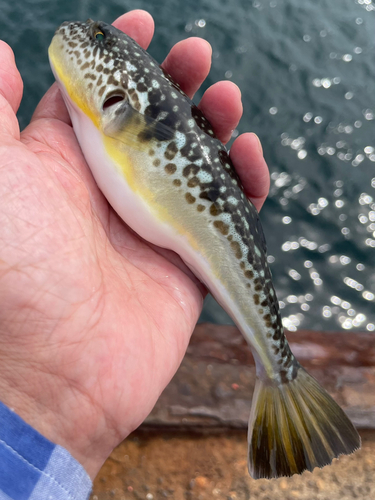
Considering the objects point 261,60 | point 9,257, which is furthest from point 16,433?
point 261,60

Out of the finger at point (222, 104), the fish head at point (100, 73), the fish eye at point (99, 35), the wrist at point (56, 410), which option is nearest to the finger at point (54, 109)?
the fish head at point (100, 73)

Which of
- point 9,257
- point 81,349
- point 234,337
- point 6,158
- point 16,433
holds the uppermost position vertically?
point 6,158

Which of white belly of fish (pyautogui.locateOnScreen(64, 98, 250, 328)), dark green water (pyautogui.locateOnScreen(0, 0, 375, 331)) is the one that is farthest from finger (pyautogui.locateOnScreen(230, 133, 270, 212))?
dark green water (pyautogui.locateOnScreen(0, 0, 375, 331))

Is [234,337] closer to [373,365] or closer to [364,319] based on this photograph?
[373,365]

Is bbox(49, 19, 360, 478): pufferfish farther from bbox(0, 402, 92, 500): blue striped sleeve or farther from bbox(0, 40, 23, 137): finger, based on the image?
bbox(0, 402, 92, 500): blue striped sleeve

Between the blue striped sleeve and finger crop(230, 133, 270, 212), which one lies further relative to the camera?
finger crop(230, 133, 270, 212)

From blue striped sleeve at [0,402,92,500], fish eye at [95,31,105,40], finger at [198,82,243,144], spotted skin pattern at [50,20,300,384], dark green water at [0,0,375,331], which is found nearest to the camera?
blue striped sleeve at [0,402,92,500]
